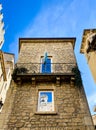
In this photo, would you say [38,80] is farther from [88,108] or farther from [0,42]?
[0,42]

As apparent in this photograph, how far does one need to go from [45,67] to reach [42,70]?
0.39 m

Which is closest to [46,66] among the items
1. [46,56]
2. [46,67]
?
[46,67]

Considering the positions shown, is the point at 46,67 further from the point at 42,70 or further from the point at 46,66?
the point at 42,70

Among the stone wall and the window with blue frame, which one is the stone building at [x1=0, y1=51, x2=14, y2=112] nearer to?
the window with blue frame

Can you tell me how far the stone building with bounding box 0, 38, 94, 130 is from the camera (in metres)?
7.83

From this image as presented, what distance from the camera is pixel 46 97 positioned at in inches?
373

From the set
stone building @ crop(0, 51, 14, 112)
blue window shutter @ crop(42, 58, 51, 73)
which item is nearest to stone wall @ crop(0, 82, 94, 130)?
blue window shutter @ crop(42, 58, 51, 73)

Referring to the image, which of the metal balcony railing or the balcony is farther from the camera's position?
the metal balcony railing

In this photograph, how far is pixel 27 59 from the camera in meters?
12.7

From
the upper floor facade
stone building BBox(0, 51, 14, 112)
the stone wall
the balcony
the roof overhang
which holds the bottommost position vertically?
the stone wall

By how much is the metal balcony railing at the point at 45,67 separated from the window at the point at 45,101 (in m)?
1.96

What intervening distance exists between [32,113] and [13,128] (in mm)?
1194

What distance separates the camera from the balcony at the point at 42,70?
10.1m

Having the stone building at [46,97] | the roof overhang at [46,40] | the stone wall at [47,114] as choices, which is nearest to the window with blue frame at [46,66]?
the stone building at [46,97]
